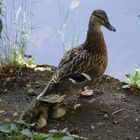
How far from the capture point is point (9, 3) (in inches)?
200

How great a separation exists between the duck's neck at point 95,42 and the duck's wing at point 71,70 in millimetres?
86

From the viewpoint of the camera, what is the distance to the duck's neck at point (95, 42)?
153 inches

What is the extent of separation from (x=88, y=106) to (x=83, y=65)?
14.0 inches

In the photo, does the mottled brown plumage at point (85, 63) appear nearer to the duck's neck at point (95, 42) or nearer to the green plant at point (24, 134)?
the duck's neck at point (95, 42)

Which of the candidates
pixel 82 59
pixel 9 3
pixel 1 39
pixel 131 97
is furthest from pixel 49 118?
pixel 9 3

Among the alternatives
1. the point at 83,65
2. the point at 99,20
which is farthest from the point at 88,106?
the point at 99,20

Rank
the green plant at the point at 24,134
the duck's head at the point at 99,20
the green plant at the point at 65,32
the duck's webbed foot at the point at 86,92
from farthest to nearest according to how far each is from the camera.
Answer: the green plant at the point at 65,32 < the duck's webbed foot at the point at 86,92 < the duck's head at the point at 99,20 < the green plant at the point at 24,134

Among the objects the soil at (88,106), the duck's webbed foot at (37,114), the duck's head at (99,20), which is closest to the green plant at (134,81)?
the soil at (88,106)

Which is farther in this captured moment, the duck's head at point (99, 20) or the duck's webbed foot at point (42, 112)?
the duck's head at point (99, 20)

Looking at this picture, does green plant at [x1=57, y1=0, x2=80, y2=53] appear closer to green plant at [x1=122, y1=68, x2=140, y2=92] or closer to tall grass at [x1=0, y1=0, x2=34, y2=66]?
tall grass at [x1=0, y1=0, x2=34, y2=66]

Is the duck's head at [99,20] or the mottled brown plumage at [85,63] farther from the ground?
the duck's head at [99,20]

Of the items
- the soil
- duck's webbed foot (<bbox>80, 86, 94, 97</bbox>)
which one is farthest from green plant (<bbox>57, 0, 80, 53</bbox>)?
duck's webbed foot (<bbox>80, 86, 94, 97</bbox>)

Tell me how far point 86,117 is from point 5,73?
1.00 metres

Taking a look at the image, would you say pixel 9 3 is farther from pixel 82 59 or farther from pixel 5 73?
pixel 82 59
